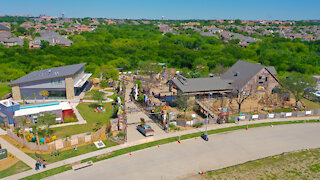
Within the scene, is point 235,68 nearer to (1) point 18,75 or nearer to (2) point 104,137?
(2) point 104,137

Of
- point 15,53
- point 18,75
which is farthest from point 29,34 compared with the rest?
point 18,75

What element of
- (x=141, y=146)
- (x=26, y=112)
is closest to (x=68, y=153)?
(x=141, y=146)

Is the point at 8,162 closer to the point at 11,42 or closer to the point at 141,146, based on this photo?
the point at 141,146

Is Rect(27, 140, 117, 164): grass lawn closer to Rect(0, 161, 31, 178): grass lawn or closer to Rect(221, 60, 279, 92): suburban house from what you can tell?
Rect(0, 161, 31, 178): grass lawn

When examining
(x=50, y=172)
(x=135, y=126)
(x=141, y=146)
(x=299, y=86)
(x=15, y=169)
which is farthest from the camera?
(x=299, y=86)

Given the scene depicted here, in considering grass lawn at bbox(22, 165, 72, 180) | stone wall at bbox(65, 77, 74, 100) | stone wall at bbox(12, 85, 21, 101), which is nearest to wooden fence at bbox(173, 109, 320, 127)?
grass lawn at bbox(22, 165, 72, 180)
